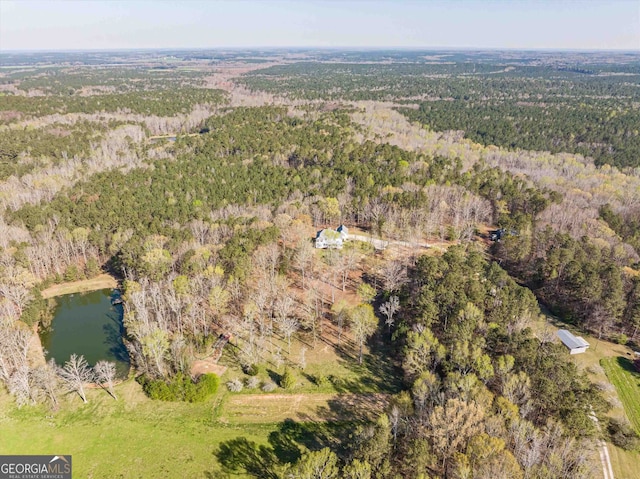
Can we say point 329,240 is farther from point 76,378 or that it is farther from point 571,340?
point 76,378

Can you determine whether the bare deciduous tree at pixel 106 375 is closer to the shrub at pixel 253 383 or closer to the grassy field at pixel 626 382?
the shrub at pixel 253 383

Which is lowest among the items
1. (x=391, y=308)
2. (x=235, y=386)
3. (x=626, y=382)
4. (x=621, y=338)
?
(x=626, y=382)

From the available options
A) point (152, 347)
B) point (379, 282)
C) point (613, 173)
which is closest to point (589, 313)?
point (379, 282)

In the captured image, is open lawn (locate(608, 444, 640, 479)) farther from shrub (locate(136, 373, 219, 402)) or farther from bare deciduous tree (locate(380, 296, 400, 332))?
shrub (locate(136, 373, 219, 402))

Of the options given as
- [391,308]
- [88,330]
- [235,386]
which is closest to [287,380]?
[235,386]

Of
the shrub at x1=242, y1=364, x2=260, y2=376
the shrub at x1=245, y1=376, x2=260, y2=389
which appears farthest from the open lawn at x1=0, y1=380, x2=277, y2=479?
the shrub at x1=242, y1=364, x2=260, y2=376

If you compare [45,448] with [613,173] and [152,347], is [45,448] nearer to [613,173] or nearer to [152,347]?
[152,347]
